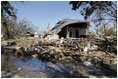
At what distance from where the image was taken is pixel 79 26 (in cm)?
1802

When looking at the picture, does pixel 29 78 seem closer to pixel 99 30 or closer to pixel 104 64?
pixel 104 64

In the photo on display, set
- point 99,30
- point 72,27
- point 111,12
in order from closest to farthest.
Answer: point 111,12 < point 72,27 < point 99,30

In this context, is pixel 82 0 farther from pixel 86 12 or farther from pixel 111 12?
pixel 111 12

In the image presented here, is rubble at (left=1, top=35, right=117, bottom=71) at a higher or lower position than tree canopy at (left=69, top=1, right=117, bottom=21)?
lower

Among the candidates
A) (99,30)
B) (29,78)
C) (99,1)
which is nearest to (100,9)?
(99,1)

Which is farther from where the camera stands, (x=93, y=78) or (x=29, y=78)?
(x=93, y=78)

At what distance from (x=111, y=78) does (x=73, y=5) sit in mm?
5407

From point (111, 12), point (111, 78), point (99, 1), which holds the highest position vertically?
point (99, 1)

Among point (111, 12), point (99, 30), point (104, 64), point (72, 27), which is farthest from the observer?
point (99, 30)

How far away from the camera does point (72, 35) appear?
1797 cm

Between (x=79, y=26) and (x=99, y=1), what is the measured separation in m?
12.1

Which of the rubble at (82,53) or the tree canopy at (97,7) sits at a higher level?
the tree canopy at (97,7)

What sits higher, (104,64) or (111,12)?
(111,12)

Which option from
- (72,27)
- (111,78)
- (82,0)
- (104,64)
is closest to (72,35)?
(72,27)
